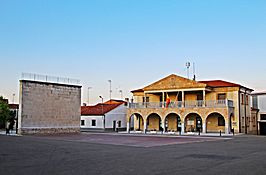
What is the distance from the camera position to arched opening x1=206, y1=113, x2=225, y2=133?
134 ft

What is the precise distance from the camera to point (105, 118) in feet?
166

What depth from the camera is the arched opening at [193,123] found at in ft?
140

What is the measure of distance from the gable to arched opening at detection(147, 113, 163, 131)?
431 cm

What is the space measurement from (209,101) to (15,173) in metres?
32.6

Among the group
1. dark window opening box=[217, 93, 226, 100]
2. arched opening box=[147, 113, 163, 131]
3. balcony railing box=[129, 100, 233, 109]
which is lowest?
arched opening box=[147, 113, 163, 131]

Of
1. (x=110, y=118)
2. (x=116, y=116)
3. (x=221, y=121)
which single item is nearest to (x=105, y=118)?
(x=110, y=118)

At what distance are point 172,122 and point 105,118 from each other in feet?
36.2

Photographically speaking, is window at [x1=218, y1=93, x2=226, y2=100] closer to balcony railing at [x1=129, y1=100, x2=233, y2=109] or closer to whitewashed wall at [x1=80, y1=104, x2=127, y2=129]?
balcony railing at [x1=129, y1=100, x2=233, y2=109]

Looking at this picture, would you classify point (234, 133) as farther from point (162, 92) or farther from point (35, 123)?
point (35, 123)

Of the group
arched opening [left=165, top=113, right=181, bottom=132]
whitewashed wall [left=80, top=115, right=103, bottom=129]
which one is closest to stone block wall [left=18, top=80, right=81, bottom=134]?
whitewashed wall [left=80, top=115, right=103, bottom=129]

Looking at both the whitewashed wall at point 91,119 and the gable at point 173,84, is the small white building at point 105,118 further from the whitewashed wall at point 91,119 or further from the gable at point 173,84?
the gable at point 173,84

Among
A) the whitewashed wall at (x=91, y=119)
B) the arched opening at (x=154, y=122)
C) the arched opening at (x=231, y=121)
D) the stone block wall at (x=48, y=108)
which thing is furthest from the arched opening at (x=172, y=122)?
the stone block wall at (x=48, y=108)

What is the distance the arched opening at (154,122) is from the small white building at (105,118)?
5.53 meters

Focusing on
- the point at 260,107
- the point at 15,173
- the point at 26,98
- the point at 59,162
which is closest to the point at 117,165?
the point at 59,162
